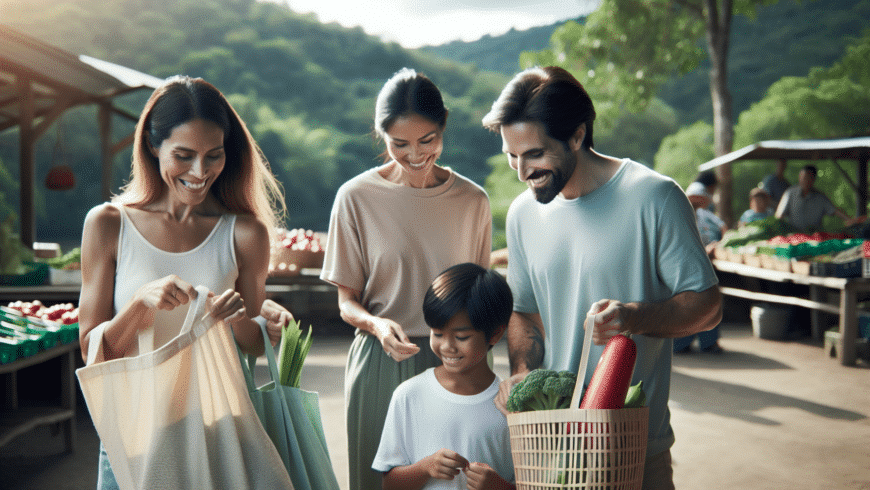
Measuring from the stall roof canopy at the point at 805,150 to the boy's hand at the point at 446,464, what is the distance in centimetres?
900

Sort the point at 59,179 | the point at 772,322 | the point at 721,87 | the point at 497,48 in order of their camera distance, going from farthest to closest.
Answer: the point at 497,48 → the point at 721,87 → the point at 59,179 → the point at 772,322

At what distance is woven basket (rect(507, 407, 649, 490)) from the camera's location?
Answer: 129 cm

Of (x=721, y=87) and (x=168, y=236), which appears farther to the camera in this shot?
(x=721, y=87)

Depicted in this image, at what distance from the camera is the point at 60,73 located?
310 inches

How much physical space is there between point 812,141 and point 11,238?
9697mm

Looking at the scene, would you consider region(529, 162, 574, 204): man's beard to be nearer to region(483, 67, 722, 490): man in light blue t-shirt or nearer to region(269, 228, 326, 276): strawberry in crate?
region(483, 67, 722, 490): man in light blue t-shirt

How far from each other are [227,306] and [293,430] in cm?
39

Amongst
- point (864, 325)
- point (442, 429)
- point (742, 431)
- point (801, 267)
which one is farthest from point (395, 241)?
point (864, 325)

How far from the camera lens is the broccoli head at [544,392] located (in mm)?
1468

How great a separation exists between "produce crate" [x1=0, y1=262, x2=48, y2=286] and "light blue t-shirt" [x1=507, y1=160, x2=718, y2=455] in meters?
5.46

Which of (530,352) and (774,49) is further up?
(774,49)

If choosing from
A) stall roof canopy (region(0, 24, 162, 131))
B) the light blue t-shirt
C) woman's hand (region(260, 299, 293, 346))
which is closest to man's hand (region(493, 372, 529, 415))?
the light blue t-shirt

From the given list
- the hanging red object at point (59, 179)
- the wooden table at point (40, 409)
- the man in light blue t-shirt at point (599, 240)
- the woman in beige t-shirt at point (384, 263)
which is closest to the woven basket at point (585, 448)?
the man in light blue t-shirt at point (599, 240)

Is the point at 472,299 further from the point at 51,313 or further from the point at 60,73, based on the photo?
the point at 60,73
